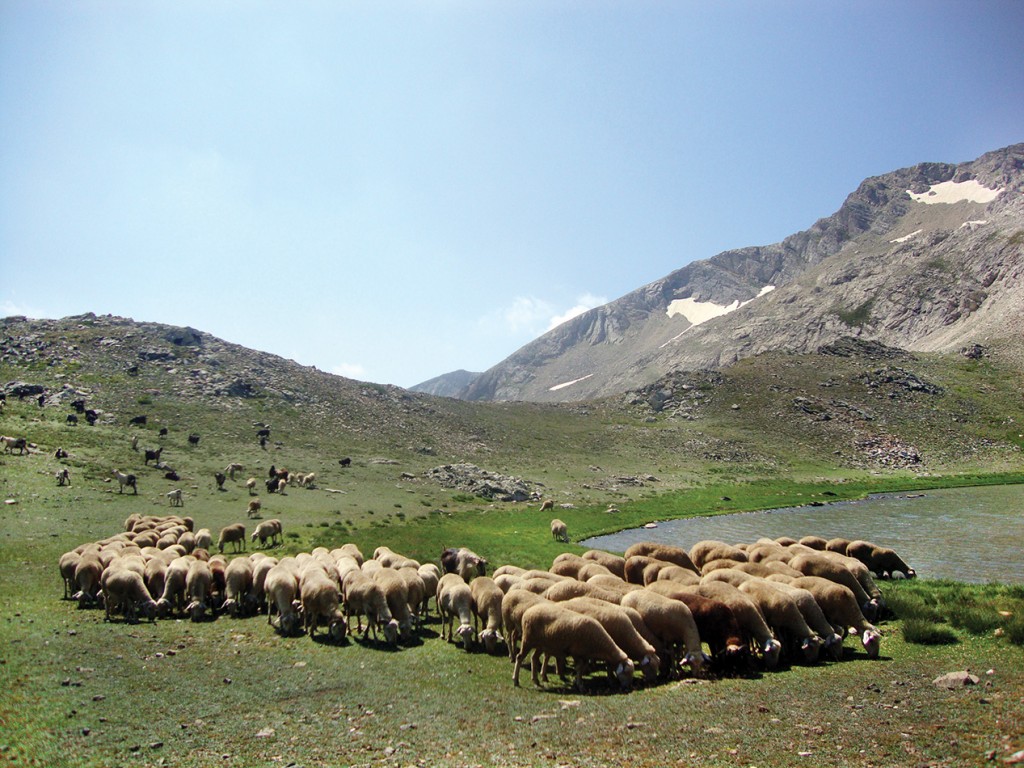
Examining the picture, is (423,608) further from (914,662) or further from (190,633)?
(914,662)

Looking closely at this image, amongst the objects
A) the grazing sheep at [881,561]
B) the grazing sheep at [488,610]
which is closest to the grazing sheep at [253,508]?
the grazing sheep at [488,610]

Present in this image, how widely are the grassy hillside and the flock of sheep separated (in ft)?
2.69

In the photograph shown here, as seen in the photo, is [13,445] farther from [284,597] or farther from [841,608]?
[841,608]

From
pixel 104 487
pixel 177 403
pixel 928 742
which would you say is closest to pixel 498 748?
pixel 928 742

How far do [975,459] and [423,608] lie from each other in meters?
89.5

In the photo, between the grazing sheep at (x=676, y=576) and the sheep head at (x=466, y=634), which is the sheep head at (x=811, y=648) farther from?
the sheep head at (x=466, y=634)

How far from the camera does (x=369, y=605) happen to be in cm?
1739

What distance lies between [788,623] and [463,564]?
13.0m

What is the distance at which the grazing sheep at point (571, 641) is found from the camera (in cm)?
1305

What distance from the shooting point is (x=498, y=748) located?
9.80m

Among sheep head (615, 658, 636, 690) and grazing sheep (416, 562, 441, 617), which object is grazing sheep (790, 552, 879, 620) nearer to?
sheep head (615, 658, 636, 690)

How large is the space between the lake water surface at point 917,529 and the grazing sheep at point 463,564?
12825 mm

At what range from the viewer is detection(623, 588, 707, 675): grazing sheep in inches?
551

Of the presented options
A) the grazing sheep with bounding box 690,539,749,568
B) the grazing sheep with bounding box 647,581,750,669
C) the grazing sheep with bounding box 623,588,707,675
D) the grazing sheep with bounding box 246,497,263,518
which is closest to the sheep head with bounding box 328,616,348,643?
the grazing sheep with bounding box 623,588,707,675
